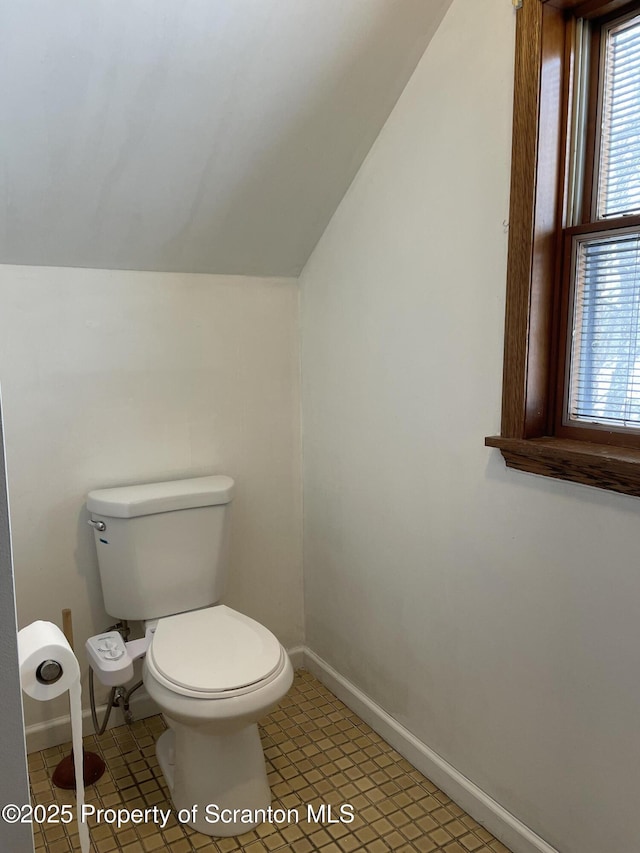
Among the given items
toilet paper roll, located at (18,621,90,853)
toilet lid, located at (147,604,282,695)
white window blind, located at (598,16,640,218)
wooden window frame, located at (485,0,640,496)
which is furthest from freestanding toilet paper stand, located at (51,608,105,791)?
white window blind, located at (598,16,640,218)

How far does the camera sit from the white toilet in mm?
1619

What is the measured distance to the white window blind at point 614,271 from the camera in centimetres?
135

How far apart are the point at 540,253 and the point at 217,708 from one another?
1295mm

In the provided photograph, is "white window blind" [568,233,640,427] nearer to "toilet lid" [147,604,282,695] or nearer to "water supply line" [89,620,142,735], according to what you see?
"toilet lid" [147,604,282,695]

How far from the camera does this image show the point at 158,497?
1.95m

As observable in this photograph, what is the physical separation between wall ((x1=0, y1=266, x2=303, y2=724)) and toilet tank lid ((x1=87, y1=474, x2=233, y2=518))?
9 cm

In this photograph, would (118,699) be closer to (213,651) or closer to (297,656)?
(213,651)

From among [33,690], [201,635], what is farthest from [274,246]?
[33,690]

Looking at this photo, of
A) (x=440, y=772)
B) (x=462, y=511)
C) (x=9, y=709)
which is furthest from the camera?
(x=440, y=772)

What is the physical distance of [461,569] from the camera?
1.72m

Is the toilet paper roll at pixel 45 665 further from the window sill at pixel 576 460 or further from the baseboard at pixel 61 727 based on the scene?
the baseboard at pixel 61 727

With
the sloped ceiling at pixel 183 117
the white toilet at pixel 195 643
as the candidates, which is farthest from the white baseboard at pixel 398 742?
the sloped ceiling at pixel 183 117

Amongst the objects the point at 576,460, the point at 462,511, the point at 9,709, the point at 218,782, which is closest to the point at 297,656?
the point at 218,782

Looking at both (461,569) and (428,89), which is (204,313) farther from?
(461,569)
